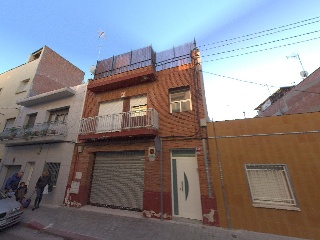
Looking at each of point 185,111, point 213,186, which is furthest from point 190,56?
point 213,186

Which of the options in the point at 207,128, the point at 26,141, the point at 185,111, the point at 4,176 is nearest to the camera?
the point at 207,128

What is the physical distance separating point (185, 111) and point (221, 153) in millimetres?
2521

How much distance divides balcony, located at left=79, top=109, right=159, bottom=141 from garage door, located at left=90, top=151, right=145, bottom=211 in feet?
4.20

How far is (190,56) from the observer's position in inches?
337

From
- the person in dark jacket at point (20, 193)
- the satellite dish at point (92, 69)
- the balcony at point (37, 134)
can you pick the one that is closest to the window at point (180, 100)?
the satellite dish at point (92, 69)

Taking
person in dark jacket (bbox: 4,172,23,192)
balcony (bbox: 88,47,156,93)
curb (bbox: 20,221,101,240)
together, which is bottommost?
curb (bbox: 20,221,101,240)

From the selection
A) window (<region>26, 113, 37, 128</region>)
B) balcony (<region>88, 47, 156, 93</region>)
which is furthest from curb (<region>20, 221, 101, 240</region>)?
window (<region>26, 113, 37, 128</region>)

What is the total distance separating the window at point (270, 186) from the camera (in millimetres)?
5398

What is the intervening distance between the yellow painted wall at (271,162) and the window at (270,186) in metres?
0.16

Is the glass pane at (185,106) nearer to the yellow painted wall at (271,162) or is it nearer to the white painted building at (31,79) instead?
the yellow painted wall at (271,162)

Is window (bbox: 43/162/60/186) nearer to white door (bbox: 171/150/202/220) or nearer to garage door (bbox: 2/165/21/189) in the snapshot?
garage door (bbox: 2/165/21/189)

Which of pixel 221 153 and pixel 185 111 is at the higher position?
pixel 185 111

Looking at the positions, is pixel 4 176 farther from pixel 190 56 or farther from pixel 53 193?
pixel 190 56

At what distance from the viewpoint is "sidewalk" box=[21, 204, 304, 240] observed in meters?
5.04
